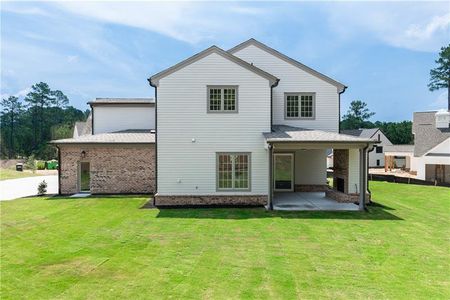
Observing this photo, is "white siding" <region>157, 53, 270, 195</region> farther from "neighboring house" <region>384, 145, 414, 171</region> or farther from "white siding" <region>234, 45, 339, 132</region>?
"neighboring house" <region>384, 145, 414, 171</region>

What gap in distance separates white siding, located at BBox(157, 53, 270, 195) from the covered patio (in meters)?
0.93

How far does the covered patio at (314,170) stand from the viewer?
13.9 meters

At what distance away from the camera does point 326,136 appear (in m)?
14.5

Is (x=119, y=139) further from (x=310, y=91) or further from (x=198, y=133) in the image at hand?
(x=310, y=91)

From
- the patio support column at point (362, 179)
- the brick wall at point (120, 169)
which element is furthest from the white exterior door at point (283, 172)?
the brick wall at point (120, 169)

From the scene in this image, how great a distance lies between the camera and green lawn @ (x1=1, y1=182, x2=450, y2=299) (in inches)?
248

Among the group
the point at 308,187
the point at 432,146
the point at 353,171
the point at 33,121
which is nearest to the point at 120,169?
the point at 308,187

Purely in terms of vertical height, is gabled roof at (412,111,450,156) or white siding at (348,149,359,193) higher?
gabled roof at (412,111,450,156)

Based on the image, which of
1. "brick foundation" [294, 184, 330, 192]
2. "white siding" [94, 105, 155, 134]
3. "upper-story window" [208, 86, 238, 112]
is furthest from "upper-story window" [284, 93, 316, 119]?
"white siding" [94, 105, 155, 134]

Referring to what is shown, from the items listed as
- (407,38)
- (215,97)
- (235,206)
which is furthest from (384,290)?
(407,38)

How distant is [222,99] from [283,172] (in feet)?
21.4

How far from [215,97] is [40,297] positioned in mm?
10760

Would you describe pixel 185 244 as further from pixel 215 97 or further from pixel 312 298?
pixel 215 97

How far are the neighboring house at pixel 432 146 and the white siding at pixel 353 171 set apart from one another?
1902cm
